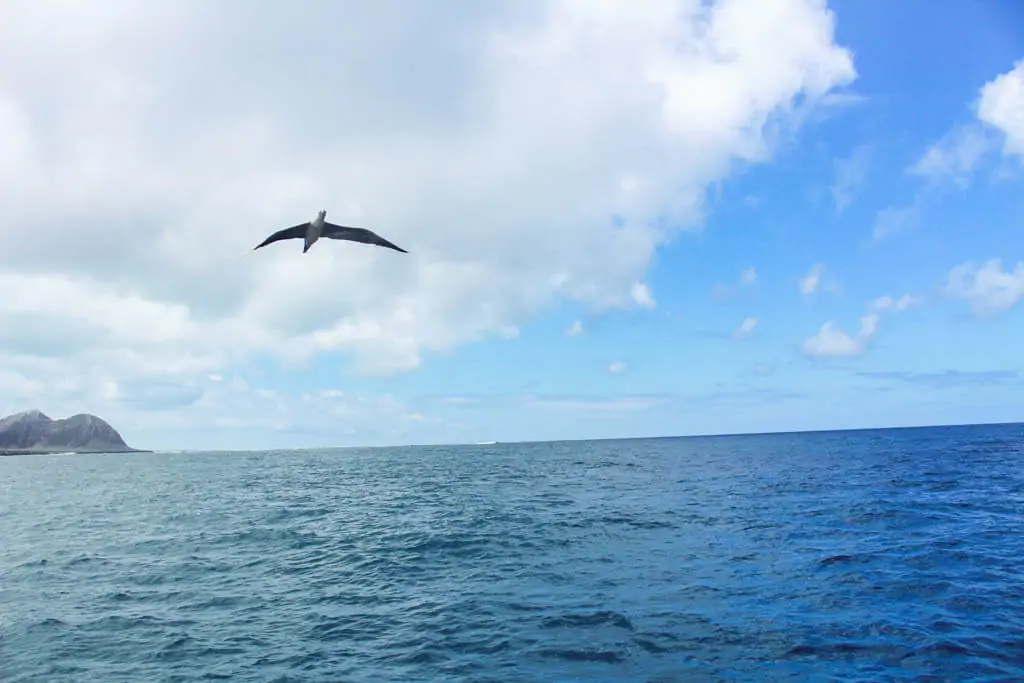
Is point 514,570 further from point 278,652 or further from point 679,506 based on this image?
point 679,506

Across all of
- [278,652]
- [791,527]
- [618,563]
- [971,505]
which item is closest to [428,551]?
[618,563]

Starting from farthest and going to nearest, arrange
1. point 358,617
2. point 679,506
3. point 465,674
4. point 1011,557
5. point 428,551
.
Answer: point 679,506, point 428,551, point 1011,557, point 358,617, point 465,674

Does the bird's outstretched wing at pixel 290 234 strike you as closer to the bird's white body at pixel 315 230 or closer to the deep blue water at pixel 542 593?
the bird's white body at pixel 315 230

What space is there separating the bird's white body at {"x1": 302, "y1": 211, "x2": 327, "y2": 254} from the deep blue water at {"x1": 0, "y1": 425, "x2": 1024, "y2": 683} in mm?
10091

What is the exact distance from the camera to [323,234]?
15.5 metres

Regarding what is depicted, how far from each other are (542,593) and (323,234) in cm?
1233

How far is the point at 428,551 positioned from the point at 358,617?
8563mm

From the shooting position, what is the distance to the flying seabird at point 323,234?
1513cm

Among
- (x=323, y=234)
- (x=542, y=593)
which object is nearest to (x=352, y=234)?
(x=323, y=234)

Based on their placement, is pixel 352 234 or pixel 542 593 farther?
pixel 542 593

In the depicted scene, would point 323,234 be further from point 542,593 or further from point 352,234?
point 542,593

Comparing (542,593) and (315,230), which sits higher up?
(315,230)

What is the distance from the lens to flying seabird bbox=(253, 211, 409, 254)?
15.1 metres

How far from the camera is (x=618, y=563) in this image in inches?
851
